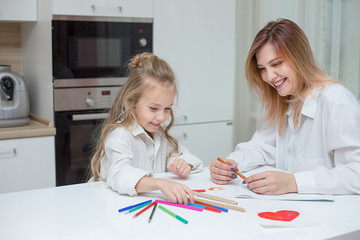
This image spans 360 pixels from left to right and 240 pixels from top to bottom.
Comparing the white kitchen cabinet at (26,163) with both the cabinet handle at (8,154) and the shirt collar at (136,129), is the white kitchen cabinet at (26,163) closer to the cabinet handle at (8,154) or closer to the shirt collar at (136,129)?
the cabinet handle at (8,154)

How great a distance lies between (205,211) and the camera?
1157 mm

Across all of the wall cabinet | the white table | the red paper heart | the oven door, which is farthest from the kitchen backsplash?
the red paper heart

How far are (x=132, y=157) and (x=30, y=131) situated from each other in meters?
0.97

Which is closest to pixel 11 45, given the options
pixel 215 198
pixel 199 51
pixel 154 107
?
pixel 199 51

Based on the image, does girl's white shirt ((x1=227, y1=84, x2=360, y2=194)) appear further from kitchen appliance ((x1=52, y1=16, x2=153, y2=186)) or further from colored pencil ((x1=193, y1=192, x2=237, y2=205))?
kitchen appliance ((x1=52, y1=16, x2=153, y2=186))

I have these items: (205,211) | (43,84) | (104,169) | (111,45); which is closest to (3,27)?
(43,84)

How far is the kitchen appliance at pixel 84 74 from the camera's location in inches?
90.6

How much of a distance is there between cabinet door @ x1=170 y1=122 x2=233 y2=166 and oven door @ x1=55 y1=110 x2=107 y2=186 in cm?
50

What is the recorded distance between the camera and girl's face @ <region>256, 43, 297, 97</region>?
1545mm

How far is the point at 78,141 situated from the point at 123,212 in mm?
1325

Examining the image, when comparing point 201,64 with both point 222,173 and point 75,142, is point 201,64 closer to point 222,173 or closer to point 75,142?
point 75,142

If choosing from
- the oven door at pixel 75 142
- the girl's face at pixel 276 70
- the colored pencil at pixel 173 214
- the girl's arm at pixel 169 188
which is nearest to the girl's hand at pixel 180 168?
the girl's arm at pixel 169 188

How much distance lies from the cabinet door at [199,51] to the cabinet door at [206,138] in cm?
5

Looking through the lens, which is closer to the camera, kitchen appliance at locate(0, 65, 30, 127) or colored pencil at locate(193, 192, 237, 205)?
colored pencil at locate(193, 192, 237, 205)
